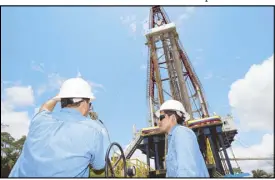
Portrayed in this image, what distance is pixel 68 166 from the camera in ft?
4.95

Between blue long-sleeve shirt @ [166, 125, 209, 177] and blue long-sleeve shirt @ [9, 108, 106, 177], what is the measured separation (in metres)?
0.72

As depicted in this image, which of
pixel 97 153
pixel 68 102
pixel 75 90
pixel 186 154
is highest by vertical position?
pixel 75 90

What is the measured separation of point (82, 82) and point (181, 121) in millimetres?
1291

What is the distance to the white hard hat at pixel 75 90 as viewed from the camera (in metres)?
1.92

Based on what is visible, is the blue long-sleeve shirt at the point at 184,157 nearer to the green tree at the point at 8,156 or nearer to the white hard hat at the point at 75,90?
the white hard hat at the point at 75,90

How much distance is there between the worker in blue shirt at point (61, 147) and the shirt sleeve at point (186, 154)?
0.71 m

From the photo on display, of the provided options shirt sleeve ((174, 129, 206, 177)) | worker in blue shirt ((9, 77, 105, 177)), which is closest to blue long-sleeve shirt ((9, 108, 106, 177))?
worker in blue shirt ((9, 77, 105, 177))

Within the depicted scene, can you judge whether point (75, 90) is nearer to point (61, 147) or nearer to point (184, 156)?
point (61, 147)

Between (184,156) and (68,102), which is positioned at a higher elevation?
(68,102)

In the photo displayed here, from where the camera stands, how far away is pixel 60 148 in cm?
150

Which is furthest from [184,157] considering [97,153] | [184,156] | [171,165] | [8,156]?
[8,156]

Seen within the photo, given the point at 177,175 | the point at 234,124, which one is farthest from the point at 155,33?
the point at 177,175

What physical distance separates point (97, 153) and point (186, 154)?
827 mm

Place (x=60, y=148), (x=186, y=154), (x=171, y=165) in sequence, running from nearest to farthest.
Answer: (x=60, y=148) < (x=186, y=154) < (x=171, y=165)
